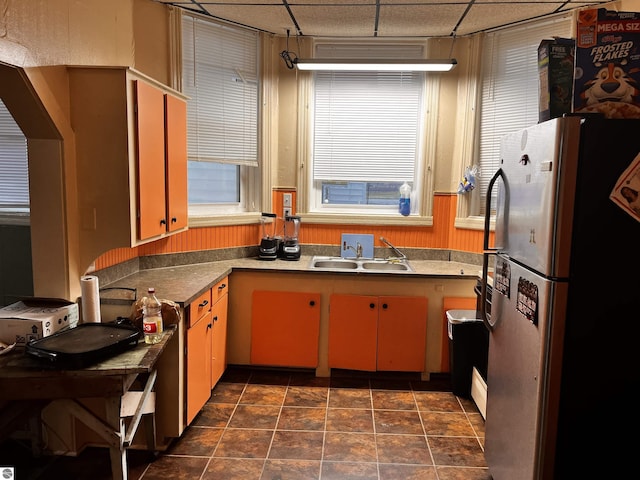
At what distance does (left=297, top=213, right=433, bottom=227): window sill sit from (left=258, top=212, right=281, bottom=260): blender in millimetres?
278

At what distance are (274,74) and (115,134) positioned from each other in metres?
1.86

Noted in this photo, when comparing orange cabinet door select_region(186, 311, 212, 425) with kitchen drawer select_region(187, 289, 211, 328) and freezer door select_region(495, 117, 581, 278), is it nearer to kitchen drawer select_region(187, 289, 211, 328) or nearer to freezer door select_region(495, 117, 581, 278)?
kitchen drawer select_region(187, 289, 211, 328)

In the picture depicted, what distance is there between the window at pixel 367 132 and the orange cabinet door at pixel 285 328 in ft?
3.12

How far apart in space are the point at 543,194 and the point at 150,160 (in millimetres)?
1967

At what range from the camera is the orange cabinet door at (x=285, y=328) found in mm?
3467

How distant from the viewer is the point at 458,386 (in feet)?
10.8

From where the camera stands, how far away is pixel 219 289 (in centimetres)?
319

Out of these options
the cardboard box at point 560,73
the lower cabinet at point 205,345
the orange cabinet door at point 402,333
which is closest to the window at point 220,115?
the lower cabinet at point 205,345

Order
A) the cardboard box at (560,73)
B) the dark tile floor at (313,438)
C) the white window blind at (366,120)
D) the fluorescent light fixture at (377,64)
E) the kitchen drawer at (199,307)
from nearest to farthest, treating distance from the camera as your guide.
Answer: the cardboard box at (560,73) → the dark tile floor at (313,438) → the kitchen drawer at (199,307) → the fluorescent light fixture at (377,64) → the white window blind at (366,120)

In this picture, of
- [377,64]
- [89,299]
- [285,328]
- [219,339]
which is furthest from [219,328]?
[377,64]

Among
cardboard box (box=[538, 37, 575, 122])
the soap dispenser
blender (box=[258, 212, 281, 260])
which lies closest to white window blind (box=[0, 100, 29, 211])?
blender (box=[258, 212, 281, 260])

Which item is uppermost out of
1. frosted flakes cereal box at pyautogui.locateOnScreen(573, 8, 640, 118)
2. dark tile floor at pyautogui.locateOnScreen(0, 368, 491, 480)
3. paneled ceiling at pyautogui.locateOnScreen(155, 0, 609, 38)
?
paneled ceiling at pyautogui.locateOnScreen(155, 0, 609, 38)

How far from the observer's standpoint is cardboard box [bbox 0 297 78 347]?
200 cm

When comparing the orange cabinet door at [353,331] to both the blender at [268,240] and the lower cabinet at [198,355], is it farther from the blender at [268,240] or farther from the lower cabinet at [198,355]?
the lower cabinet at [198,355]
